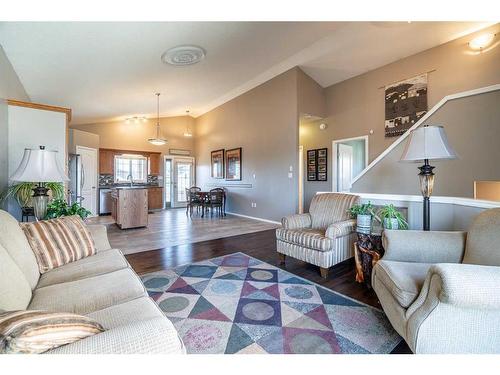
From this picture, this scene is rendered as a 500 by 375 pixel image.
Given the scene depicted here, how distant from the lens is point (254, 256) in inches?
122

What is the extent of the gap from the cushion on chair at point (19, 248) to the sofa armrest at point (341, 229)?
228cm

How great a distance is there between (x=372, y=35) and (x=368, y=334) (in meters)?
4.70

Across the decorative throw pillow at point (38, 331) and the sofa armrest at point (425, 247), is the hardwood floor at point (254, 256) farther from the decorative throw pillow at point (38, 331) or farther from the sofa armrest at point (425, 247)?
the decorative throw pillow at point (38, 331)

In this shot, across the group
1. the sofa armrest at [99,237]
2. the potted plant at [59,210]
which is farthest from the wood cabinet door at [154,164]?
the sofa armrest at [99,237]

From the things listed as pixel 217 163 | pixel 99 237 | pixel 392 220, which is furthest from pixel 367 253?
pixel 217 163

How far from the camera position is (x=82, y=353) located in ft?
1.98

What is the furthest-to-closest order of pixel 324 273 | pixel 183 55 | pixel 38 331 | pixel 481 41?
pixel 481 41 < pixel 183 55 < pixel 324 273 < pixel 38 331

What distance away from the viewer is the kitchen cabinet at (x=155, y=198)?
7.73m

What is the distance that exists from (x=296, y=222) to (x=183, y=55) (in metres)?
3.04

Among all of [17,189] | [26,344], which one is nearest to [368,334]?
[26,344]

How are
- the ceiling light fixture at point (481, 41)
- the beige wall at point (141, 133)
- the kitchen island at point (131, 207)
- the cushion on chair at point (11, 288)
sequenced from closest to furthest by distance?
the cushion on chair at point (11, 288), the ceiling light fixture at point (481, 41), the kitchen island at point (131, 207), the beige wall at point (141, 133)

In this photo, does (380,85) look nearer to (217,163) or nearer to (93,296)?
(217,163)

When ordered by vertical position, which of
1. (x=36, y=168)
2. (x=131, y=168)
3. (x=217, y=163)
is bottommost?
(x=36, y=168)

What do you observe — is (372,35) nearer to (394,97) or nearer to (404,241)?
(394,97)
